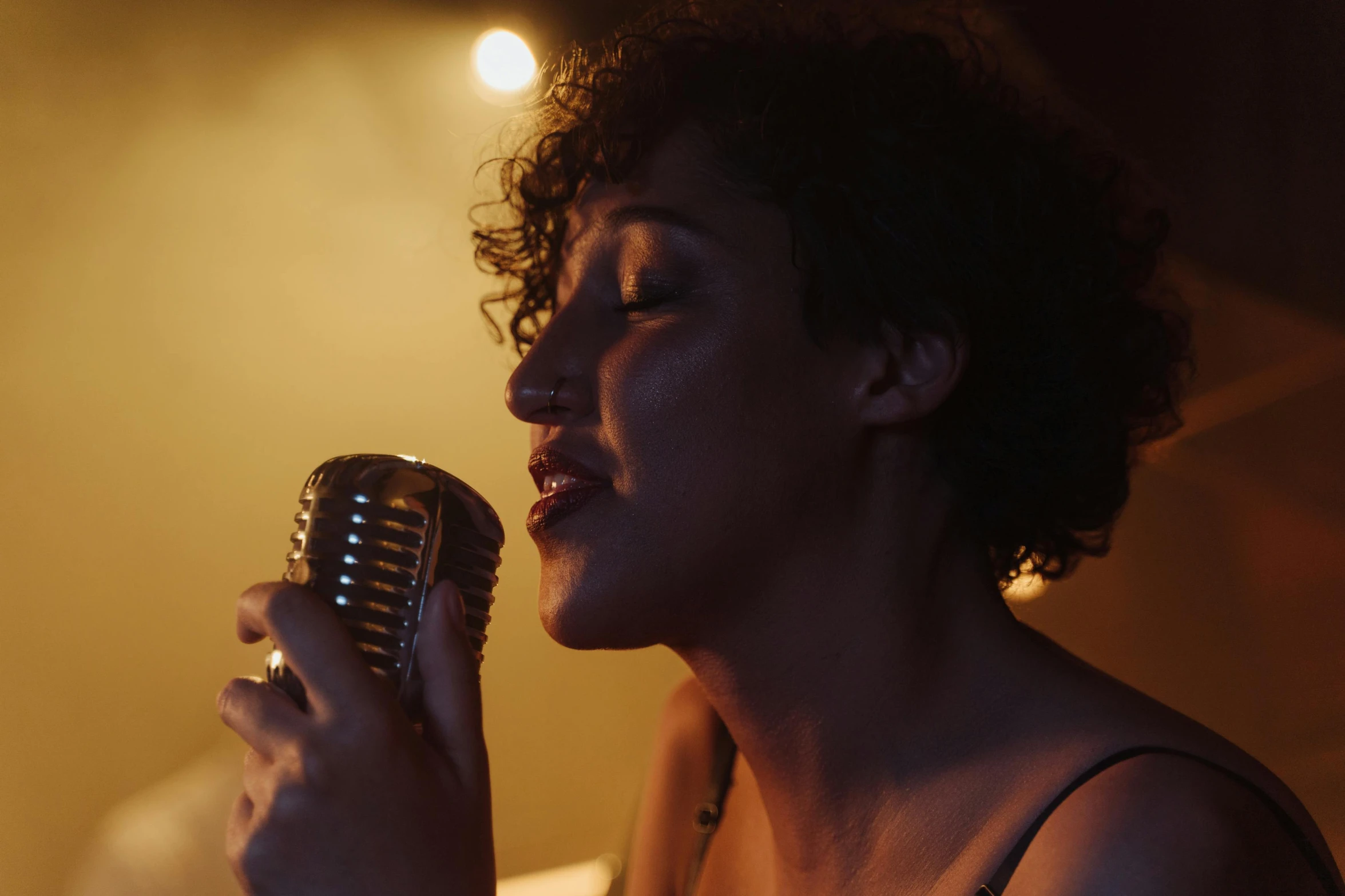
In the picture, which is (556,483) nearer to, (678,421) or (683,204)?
(678,421)

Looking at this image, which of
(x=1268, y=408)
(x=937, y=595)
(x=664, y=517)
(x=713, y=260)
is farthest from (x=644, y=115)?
(x=1268, y=408)

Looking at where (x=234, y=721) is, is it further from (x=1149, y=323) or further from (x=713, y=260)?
(x=1149, y=323)

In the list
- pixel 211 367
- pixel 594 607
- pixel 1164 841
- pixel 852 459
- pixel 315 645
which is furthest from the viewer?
pixel 211 367

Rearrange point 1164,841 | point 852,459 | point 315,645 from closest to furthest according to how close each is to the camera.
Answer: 1. point 315,645
2. point 1164,841
3. point 852,459

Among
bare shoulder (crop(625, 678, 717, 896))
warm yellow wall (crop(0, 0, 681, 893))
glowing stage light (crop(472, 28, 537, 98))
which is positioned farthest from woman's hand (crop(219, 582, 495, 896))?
glowing stage light (crop(472, 28, 537, 98))

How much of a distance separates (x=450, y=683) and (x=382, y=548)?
0.11 m

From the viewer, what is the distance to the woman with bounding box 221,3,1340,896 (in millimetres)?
802

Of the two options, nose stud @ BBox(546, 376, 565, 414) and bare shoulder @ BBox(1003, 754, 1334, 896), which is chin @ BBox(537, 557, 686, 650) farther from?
bare shoulder @ BBox(1003, 754, 1334, 896)

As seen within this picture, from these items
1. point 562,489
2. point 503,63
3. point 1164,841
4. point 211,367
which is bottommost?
point 1164,841

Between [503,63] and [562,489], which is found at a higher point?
[503,63]

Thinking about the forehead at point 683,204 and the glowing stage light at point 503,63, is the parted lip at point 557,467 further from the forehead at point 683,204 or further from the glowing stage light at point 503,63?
the glowing stage light at point 503,63

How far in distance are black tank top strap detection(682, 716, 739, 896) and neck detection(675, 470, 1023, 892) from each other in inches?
10.9

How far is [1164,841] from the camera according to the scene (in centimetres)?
74

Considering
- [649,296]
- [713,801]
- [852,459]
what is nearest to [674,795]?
[713,801]
